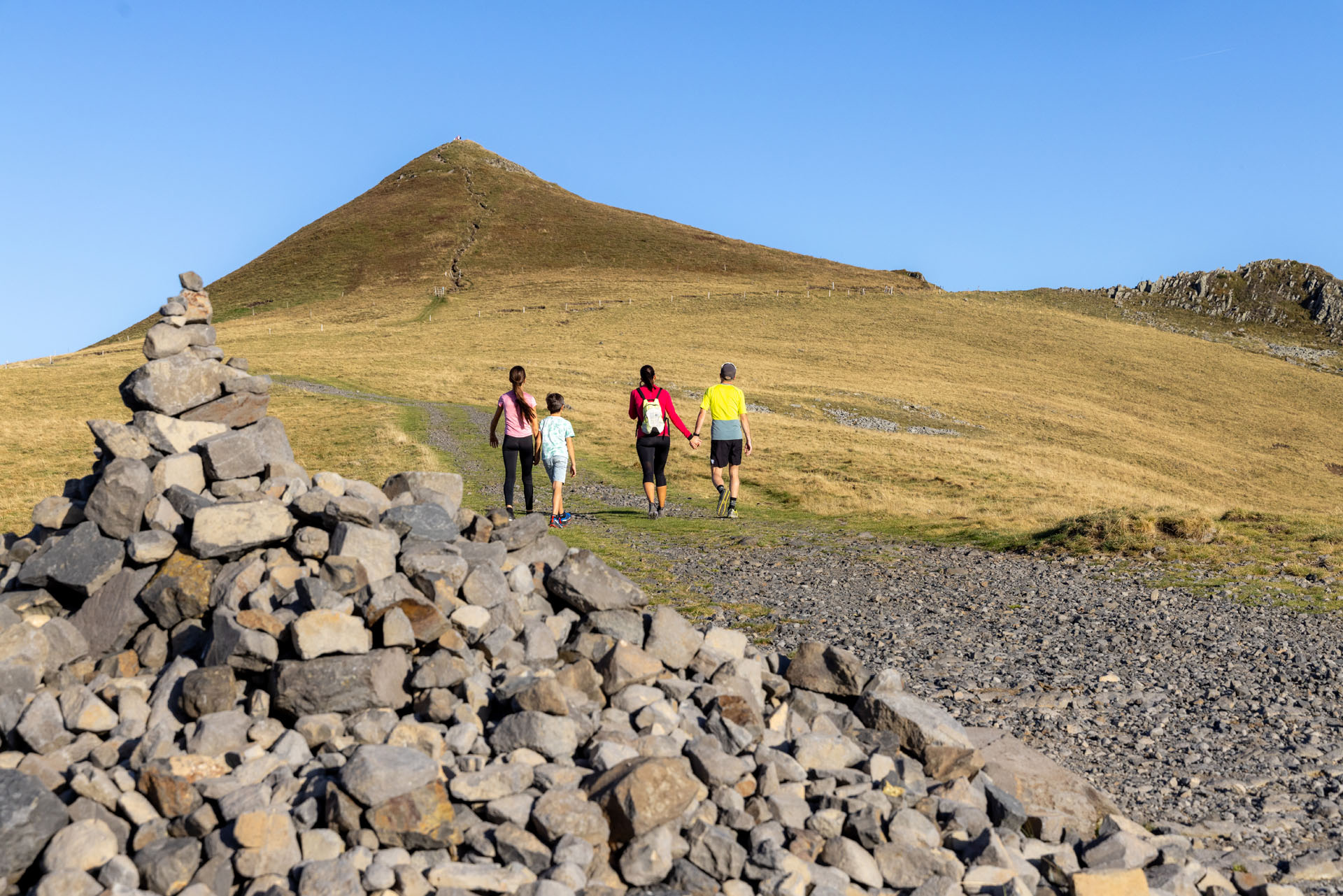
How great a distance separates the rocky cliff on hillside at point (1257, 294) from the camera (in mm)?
131125

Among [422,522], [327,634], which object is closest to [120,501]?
[422,522]

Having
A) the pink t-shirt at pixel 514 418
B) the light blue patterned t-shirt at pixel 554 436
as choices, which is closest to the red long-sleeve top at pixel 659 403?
the light blue patterned t-shirt at pixel 554 436

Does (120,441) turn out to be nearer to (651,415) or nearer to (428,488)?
(428,488)

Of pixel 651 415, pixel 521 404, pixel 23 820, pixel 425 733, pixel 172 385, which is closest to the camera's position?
pixel 23 820

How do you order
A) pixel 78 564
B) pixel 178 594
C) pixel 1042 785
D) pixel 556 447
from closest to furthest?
pixel 1042 785, pixel 178 594, pixel 78 564, pixel 556 447

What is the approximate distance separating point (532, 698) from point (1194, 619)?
923 centimetres

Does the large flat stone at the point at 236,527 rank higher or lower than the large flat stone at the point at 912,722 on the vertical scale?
higher

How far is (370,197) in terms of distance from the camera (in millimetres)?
161250

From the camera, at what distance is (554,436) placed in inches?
627

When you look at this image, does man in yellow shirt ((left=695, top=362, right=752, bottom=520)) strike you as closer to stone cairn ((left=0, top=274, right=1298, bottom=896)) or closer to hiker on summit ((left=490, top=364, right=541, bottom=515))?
hiker on summit ((left=490, top=364, right=541, bottom=515))

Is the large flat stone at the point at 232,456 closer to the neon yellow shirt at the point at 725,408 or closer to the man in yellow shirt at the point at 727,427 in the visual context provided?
the man in yellow shirt at the point at 727,427

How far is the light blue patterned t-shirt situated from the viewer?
15.9 meters

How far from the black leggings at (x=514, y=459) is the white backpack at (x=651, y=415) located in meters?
2.32

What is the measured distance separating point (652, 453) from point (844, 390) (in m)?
38.6
